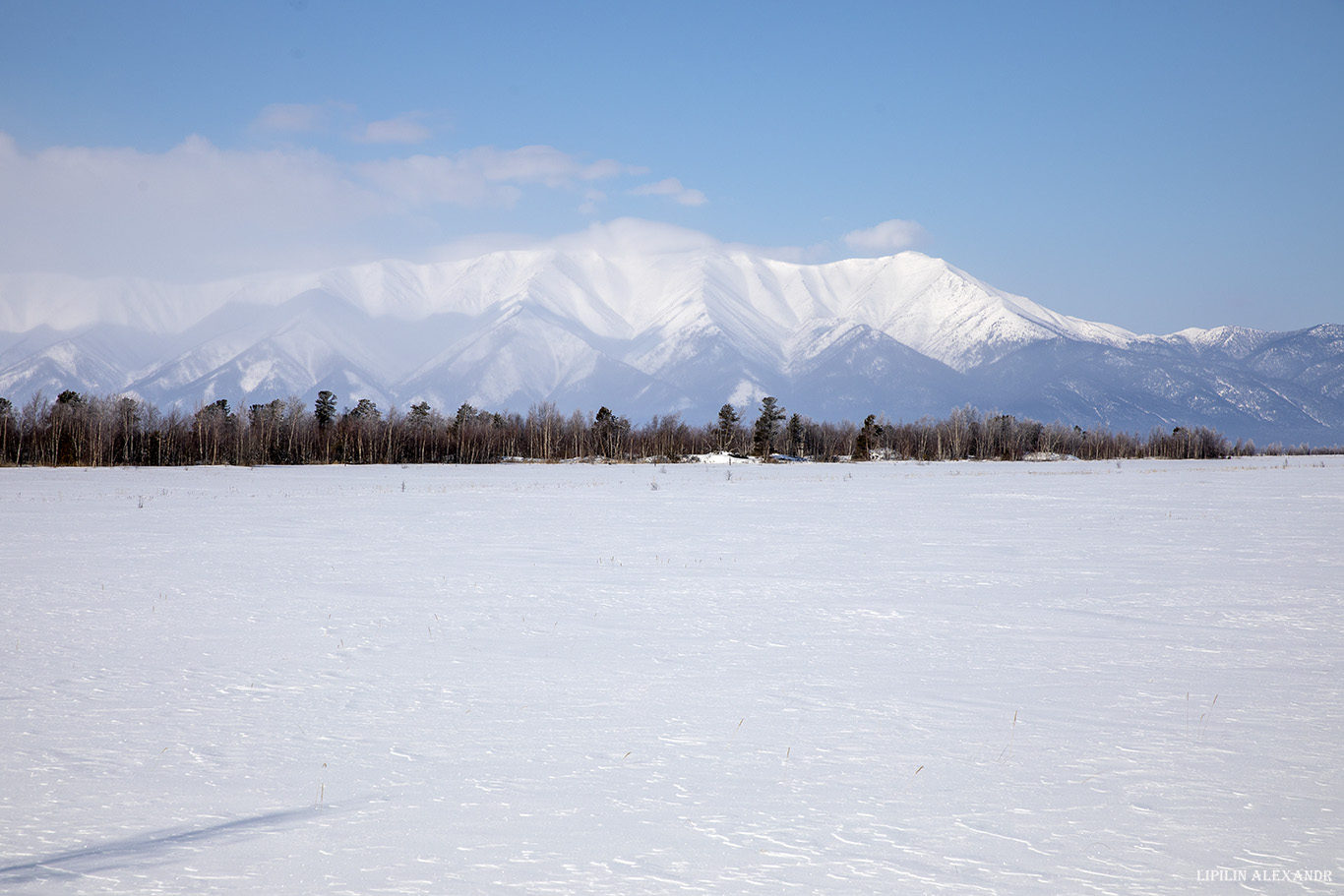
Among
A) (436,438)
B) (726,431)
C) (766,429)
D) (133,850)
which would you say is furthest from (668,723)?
(726,431)

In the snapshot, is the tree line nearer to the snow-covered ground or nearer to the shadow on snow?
the snow-covered ground

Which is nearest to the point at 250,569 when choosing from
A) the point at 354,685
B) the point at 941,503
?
the point at 354,685

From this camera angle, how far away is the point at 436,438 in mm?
109312

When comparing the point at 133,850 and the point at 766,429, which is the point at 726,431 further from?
the point at 133,850

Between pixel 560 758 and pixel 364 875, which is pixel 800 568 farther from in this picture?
pixel 364 875

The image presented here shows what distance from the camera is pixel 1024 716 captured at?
808 cm

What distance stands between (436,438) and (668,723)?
105 metres

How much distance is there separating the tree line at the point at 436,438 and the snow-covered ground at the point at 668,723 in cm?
7578

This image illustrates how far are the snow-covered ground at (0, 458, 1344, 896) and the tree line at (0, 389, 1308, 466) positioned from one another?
75775 millimetres

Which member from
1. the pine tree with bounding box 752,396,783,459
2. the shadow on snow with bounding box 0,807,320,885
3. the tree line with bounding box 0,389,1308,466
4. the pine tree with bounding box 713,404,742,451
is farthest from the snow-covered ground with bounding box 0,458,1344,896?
the pine tree with bounding box 713,404,742,451

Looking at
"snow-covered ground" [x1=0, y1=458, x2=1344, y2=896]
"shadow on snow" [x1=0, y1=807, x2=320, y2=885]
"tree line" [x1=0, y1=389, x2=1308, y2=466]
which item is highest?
"tree line" [x1=0, y1=389, x2=1308, y2=466]

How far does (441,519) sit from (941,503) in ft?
58.1

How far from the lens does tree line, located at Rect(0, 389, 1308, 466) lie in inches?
3300

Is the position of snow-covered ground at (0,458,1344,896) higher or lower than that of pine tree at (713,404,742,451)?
lower
